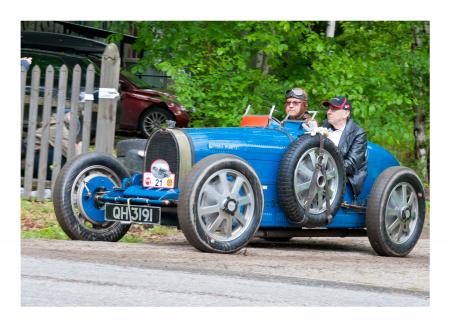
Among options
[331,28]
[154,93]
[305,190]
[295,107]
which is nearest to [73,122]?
[295,107]

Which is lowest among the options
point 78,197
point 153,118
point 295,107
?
point 78,197

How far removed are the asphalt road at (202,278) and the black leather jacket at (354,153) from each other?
2.71 ft

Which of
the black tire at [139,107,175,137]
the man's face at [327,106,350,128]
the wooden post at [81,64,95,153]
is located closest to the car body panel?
the man's face at [327,106,350,128]

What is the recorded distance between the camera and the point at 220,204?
26.7 feet

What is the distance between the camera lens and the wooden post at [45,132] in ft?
40.5

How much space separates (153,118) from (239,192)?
9.35 meters

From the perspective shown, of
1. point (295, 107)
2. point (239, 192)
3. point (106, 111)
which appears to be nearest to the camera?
point (239, 192)

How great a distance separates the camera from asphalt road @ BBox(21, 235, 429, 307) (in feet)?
21.3

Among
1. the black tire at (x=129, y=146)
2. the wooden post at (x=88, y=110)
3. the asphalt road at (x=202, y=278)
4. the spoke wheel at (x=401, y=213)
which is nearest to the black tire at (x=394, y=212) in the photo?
the spoke wheel at (x=401, y=213)

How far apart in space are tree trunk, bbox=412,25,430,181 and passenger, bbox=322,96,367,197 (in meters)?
3.97

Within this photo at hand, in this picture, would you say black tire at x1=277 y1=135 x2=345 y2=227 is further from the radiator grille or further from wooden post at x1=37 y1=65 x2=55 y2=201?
wooden post at x1=37 y1=65 x2=55 y2=201

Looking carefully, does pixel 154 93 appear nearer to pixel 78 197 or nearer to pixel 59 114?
pixel 59 114

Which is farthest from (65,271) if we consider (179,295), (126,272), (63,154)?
(63,154)

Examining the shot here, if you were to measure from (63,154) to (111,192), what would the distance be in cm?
378
